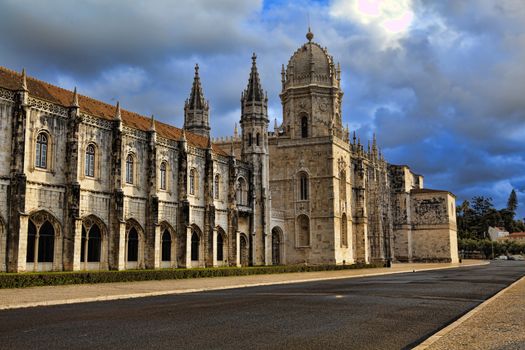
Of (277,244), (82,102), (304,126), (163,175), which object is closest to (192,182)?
(163,175)

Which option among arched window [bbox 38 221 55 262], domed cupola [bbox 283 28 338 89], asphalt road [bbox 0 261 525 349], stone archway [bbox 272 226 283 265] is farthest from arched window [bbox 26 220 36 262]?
domed cupola [bbox 283 28 338 89]

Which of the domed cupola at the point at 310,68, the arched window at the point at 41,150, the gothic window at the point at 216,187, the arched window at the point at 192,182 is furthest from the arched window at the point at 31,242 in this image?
the domed cupola at the point at 310,68

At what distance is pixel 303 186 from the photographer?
6297cm

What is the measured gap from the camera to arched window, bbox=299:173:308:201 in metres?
62.7

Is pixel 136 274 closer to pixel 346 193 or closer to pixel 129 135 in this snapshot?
pixel 129 135

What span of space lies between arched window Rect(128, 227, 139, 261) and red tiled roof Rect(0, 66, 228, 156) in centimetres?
770

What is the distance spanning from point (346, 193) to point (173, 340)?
56826 millimetres

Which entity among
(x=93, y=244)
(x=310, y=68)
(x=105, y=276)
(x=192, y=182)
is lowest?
(x=105, y=276)

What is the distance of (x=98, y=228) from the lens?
37375mm

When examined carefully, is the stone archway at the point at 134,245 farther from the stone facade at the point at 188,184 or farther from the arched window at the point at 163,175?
the arched window at the point at 163,175

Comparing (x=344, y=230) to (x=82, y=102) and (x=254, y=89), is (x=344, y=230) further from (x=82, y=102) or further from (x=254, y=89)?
(x=82, y=102)

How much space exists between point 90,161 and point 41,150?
3.92 metres

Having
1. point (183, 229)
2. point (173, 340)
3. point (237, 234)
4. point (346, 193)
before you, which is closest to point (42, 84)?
point (183, 229)

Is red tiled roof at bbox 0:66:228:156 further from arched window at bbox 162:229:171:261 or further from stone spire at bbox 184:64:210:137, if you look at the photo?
stone spire at bbox 184:64:210:137
